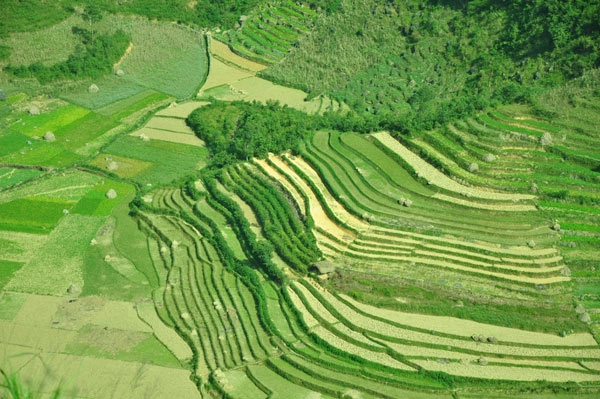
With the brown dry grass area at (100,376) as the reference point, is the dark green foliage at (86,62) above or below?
above

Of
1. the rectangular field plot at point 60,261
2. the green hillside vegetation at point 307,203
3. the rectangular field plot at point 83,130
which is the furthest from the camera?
the rectangular field plot at point 83,130

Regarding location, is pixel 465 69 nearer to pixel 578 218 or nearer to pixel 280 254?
pixel 578 218

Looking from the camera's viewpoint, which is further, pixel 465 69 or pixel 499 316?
pixel 465 69

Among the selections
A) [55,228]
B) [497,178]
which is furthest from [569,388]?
[55,228]

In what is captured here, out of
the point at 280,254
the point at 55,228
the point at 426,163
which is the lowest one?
the point at 55,228

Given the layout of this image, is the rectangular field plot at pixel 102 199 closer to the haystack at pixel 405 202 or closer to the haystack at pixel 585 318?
the haystack at pixel 405 202

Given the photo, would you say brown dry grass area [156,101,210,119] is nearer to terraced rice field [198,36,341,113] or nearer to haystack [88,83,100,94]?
terraced rice field [198,36,341,113]

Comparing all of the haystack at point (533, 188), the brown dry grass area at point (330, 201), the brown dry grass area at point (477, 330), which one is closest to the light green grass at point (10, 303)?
the brown dry grass area at point (330, 201)
